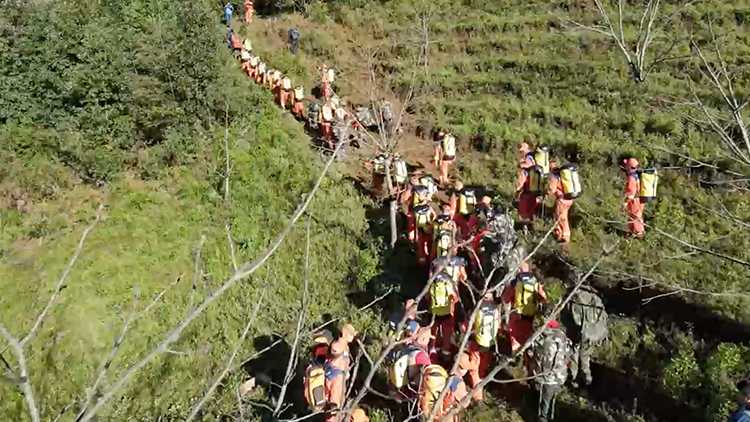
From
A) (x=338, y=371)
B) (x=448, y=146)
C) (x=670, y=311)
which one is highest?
(x=448, y=146)

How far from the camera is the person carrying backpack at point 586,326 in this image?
8.85m

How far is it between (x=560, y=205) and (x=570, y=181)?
1.86 ft

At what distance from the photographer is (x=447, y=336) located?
8625 millimetres

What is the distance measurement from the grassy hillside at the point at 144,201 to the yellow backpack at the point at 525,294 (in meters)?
3.67

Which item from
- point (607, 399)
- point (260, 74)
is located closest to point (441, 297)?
point (607, 399)

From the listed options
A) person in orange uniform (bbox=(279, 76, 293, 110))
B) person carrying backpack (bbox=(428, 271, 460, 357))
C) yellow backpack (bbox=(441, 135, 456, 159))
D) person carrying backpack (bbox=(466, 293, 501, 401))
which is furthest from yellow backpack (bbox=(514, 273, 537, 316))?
person in orange uniform (bbox=(279, 76, 293, 110))

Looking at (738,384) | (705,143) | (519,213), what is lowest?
(738,384)

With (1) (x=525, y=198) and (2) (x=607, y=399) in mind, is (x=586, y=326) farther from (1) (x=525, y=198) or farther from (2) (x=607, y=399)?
(1) (x=525, y=198)

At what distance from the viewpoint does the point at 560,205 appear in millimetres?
10883

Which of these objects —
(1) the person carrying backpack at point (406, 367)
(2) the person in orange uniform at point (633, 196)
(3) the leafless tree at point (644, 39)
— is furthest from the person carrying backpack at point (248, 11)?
(1) the person carrying backpack at point (406, 367)

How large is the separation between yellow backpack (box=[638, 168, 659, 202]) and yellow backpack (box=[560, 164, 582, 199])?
47.6 inches

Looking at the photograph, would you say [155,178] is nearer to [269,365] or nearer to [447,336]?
[269,365]

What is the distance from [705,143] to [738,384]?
823 cm

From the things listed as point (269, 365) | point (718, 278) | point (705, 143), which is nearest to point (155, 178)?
point (269, 365)
